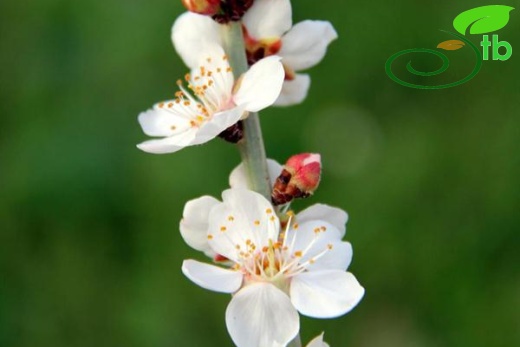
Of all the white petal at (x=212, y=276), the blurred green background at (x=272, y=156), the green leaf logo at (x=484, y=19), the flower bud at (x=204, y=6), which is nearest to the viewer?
the white petal at (x=212, y=276)

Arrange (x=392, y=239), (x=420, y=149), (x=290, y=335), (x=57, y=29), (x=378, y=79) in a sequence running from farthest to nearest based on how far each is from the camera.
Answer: (x=57, y=29), (x=378, y=79), (x=420, y=149), (x=392, y=239), (x=290, y=335)

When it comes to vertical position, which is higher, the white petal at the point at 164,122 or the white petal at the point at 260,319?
the white petal at the point at 164,122

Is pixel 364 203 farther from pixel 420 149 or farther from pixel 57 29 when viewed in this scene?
pixel 57 29

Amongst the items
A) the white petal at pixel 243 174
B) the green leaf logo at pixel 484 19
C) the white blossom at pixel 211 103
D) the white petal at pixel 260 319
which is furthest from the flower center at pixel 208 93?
the green leaf logo at pixel 484 19

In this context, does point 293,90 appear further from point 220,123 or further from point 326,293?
point 326,293

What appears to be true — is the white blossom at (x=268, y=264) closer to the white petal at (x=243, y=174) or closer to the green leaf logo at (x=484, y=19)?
the white petal at (x=243, y=174)

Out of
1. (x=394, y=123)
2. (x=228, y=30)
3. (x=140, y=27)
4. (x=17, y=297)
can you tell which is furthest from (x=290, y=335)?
(x=140, y=27)

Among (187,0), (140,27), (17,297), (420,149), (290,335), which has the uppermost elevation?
(187,0)

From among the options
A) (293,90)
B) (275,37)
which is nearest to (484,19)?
(293,90)
